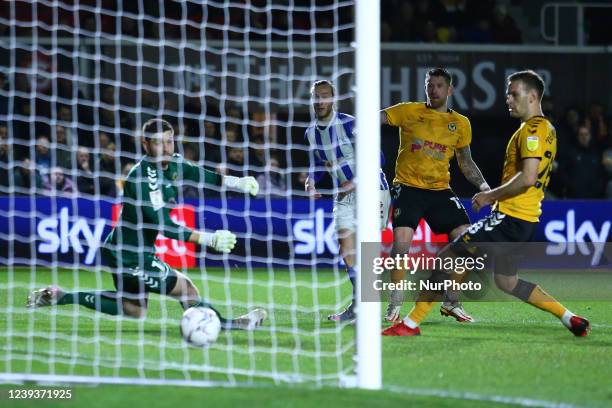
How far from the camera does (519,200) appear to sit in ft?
25.6

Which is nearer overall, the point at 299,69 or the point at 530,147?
the point at 530,147

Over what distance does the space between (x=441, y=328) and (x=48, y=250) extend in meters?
6.07

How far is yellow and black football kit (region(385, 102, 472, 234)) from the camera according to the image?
861 centimetres

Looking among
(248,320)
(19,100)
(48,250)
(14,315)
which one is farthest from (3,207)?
(248,320)

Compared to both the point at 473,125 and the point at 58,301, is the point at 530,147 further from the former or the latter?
the point at 473,125

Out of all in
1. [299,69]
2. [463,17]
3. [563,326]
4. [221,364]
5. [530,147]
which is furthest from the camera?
[463,17]

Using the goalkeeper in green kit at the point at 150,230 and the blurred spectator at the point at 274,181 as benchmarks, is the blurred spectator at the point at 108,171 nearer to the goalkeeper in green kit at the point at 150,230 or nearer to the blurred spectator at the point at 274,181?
the blurred spectator at the point at 274,181

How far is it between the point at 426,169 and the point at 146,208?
221 centimetres

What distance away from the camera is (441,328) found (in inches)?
327

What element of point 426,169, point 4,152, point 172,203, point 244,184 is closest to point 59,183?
point 4,152

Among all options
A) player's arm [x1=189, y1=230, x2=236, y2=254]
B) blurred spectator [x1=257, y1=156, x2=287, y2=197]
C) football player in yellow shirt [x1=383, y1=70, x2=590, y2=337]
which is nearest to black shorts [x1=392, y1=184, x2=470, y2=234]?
football player in yellow shirt [x1=383, y1=70, x2=590, y2=337]

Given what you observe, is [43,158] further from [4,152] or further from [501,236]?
[501,236]

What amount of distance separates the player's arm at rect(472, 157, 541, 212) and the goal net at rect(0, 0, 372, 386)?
1.15 m

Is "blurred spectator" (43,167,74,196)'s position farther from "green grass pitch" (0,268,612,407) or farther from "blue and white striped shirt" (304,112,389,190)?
"blue and white striped shirt" (304,112,389,190)
